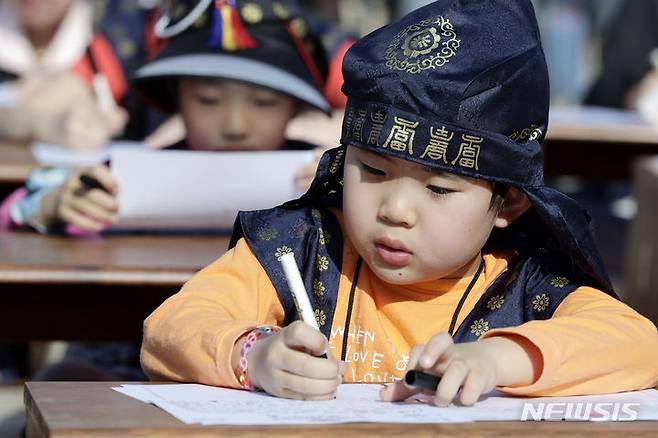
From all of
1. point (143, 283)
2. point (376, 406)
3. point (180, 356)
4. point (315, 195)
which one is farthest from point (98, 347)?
point (376, 406)

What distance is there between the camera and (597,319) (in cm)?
175

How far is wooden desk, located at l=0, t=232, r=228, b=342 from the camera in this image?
2451 mm

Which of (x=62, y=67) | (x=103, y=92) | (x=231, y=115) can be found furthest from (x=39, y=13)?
(x=231, y=115)

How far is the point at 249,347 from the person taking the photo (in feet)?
5.44

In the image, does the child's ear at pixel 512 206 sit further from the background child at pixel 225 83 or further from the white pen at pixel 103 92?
the white pen at pixel 103 92

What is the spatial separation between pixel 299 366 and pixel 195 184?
3.90 feet

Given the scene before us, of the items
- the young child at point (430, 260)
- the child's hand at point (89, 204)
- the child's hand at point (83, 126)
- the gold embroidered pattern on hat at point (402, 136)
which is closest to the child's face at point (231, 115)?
the child's hand at point (89, 204)

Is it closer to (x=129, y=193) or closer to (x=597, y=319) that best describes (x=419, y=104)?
(x=597, y=319)

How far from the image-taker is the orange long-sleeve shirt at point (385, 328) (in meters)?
1.67

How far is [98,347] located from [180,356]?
1.76 meters

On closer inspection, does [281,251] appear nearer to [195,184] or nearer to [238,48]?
[195,184]

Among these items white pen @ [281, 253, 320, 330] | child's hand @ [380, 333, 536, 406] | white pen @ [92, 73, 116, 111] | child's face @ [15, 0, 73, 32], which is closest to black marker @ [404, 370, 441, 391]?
child's hand @ [380, 333, 536, 406]

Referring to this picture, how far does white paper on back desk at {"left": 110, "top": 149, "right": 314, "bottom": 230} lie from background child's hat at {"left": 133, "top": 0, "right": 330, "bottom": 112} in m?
0.33

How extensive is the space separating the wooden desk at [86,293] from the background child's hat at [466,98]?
0.69 m
